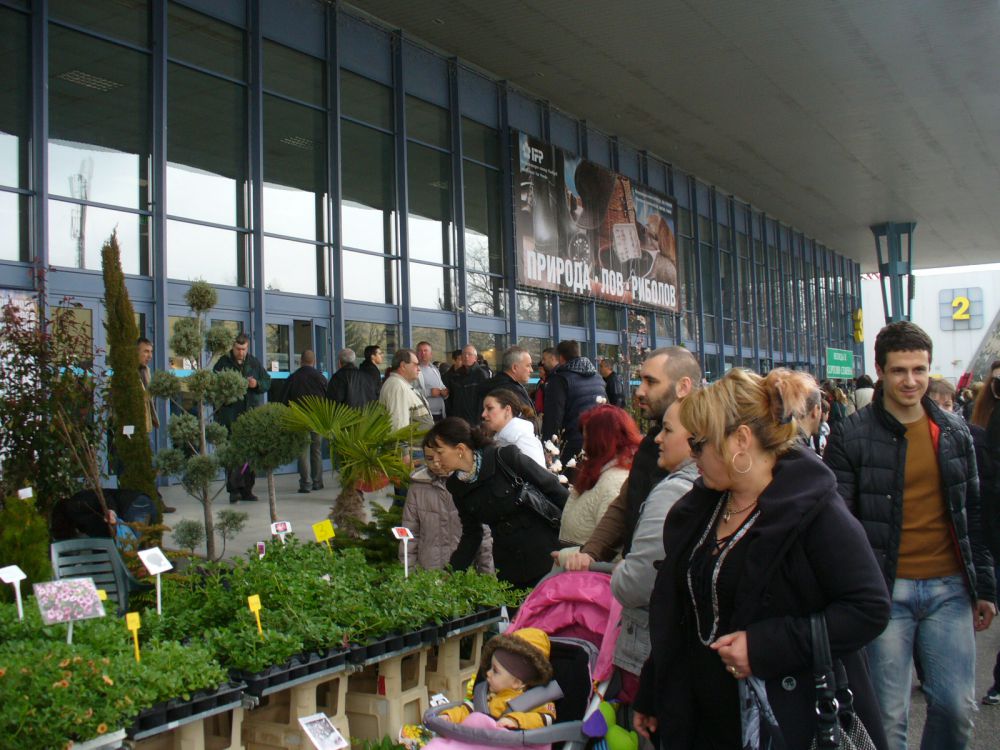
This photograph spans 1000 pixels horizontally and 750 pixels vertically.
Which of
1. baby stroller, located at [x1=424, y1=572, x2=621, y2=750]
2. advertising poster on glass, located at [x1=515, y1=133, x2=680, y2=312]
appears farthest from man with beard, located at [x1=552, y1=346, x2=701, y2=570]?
advertising poster on glass, located at [x1=515, y1=133, x2=680, y2=312]

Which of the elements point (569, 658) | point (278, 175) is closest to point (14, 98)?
point (278, 175)

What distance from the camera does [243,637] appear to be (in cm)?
387

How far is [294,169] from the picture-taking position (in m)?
14.6

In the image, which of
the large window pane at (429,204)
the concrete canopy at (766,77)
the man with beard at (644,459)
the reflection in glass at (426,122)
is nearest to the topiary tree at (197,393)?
the man with beard at (644,459)

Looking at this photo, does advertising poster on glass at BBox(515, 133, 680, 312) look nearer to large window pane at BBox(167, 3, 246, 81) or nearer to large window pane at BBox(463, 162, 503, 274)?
large window pane at BBox(463, 162, 503, 274)

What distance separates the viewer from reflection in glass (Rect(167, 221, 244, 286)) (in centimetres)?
1259

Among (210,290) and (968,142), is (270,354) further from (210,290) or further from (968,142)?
(968,142)

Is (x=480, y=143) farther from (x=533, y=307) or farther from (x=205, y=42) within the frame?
(x=205, y=42)

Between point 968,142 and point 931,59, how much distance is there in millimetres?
7729

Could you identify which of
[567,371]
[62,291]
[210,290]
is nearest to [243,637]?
[210,290]

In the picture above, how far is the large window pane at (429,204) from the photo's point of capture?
672 inches

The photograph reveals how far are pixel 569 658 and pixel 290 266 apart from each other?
11.5 m

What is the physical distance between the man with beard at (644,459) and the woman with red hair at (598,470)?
0.47 m

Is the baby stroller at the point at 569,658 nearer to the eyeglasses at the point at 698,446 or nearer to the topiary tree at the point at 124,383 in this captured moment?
the eyeglasses at the point at 698,446
